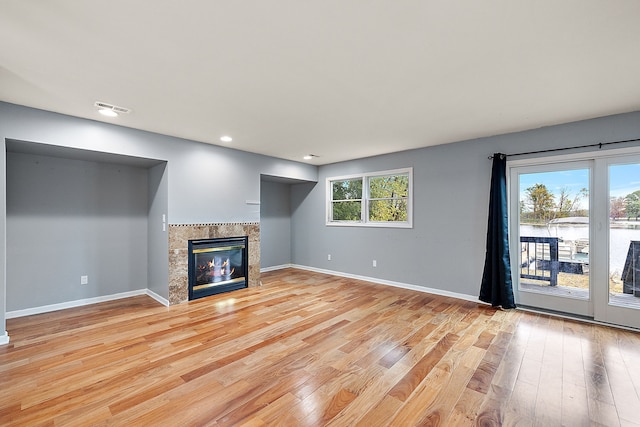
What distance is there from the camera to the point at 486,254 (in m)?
4.08

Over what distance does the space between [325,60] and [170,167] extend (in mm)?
3069

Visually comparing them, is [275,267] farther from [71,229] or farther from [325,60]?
[325,60]

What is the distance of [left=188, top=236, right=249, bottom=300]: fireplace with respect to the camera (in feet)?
14.4

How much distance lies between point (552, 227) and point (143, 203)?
20.4 feet

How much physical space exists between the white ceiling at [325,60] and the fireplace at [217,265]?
2.00 m

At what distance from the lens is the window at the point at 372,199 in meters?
5.19

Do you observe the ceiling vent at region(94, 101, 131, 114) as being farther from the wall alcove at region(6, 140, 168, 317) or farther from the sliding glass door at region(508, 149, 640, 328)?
the sliding glass door at region(508, 149, 640, 328)

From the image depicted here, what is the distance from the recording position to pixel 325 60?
214 centimetres

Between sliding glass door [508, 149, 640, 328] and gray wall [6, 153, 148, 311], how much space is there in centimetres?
589

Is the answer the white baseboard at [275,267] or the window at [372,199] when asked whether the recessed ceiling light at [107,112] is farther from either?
the white baseboard at [275,267]

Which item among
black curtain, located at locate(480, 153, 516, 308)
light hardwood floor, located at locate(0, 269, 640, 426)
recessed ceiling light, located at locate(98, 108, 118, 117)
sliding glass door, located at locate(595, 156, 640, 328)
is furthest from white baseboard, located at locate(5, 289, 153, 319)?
sliding glass door, located at locate(595, 156, 640, 328)

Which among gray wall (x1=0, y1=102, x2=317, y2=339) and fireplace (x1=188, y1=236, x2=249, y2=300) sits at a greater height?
gray wall (x1=0, y1=102, x2=317, y2=339)

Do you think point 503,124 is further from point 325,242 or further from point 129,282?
point 129,282

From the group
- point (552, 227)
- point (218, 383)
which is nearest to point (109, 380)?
point (218, 383)
